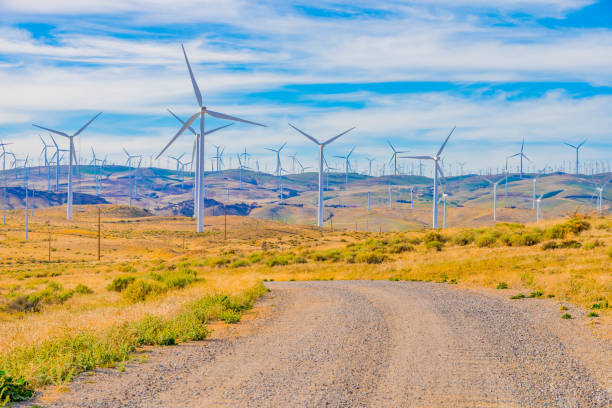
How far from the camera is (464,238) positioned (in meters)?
54.3

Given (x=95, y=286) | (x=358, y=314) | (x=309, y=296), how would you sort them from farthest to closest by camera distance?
(x=95, y=286) → (x=309, y=296) → (x=358, y=314)

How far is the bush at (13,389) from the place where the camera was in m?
9.66

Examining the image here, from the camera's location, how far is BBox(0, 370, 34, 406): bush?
966 centimetres

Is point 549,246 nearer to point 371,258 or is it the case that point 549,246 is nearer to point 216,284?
point 371,258

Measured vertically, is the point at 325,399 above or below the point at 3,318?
above

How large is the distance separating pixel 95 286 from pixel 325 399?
32.8 meters

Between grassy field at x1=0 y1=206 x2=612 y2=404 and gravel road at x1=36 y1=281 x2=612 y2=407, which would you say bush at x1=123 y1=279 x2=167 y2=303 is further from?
gravel road at x1=36 y1=281 x2=612 y2=407

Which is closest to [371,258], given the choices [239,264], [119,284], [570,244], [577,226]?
[239,264]

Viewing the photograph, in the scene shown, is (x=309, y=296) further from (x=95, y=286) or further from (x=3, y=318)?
(x=95, y=286)

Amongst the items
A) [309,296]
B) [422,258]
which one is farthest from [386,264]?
[309,296]

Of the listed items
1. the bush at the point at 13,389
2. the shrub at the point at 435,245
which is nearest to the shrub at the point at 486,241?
the shrub at the point at 435,245

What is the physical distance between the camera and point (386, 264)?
146ft

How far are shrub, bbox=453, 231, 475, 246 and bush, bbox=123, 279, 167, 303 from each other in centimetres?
3108

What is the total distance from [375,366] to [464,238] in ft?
144
